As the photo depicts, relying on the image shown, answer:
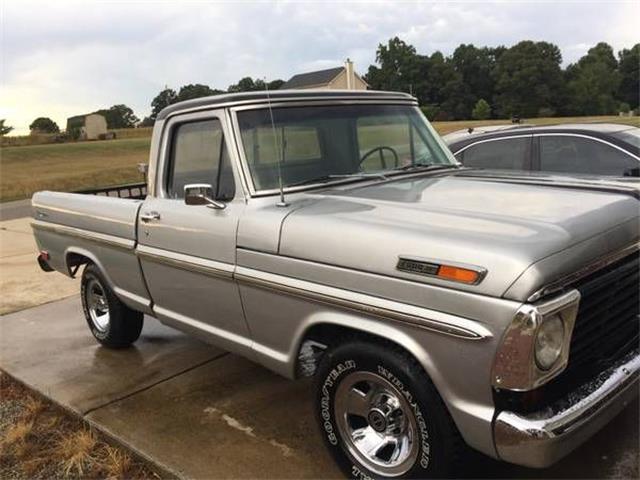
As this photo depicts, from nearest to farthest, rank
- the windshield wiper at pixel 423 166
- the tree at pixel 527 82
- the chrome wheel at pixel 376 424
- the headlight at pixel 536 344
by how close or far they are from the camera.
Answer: the headlight at pixel 536 344
the chrome wheel at pixel 376 424
the windshield wiper at pixel 423 166
the tree at pixel 527 82

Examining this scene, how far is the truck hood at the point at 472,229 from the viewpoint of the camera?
2.35 m

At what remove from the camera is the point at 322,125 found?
387cm

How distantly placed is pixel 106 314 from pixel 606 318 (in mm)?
3983

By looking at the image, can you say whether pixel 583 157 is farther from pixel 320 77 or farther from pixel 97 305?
pixel 320 77

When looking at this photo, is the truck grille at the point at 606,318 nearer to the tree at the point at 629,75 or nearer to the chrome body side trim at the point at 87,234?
the chrome body side trim at the point at 87,234

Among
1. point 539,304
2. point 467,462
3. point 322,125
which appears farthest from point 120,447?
point 539,304

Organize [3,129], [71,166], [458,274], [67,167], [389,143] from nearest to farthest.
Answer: [458,274] → [389,143] → [67,167] → [71,166] → [3,129]

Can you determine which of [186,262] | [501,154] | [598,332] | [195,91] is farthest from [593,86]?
[598,332]

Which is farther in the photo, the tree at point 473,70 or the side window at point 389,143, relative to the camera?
the tree at point 473,70

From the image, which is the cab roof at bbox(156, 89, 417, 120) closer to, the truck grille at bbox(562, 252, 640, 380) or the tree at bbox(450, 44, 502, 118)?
the truck grille at bbox(562, 252, 640, 380)

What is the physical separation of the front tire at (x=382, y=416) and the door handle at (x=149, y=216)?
66.8 inches

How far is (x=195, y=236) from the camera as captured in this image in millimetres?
3695

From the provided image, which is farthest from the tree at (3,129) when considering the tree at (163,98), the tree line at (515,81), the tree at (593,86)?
the tree at (593,86)

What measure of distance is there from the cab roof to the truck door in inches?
2.8
